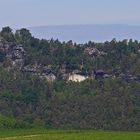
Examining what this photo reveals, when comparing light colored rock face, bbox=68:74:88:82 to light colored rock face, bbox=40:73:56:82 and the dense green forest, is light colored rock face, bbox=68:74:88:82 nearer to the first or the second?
the dense green forest

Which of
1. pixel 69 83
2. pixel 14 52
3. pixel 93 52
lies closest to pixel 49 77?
pixel 69 83

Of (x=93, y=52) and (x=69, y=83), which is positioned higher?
(x=93, y=52)

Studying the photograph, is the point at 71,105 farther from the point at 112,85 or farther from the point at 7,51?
the point at 7,51

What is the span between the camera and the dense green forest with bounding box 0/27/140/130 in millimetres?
80312

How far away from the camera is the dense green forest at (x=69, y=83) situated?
8031 cm

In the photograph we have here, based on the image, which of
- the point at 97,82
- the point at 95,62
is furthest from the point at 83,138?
the point at 95,62

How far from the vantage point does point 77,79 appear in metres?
100

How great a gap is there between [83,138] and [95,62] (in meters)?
67.0

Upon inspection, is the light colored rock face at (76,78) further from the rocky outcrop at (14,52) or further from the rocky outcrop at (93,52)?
the rocky outcrop at (14,52)

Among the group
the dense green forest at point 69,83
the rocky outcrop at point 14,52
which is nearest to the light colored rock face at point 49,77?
the dense green forest at point 69,83

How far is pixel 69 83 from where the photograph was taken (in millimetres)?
96938

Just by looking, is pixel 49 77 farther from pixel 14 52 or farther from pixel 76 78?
pixel 14 52

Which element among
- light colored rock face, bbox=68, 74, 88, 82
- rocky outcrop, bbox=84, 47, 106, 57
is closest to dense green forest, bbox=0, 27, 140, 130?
rocky outcrop, bbox=84, 47, 106, 57

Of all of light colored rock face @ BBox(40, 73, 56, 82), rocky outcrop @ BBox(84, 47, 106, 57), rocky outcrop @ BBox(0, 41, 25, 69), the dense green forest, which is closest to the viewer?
the dense green forest
